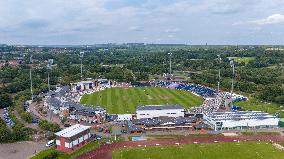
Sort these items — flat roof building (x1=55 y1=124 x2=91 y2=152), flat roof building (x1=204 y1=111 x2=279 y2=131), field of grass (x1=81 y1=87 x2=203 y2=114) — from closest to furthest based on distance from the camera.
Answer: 1. flat roof building (x1=55 y1=124 x2=91 y2=152)
2. flat roof building (x1=204 y1=111 x2=279 y2=131)
3. field of grass (x1=81 y1=87 x2=203 y2=114)

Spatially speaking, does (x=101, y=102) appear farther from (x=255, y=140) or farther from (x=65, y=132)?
(x=255, y=140)

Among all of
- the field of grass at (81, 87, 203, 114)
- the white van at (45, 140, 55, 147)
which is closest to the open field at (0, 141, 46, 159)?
the white van at (45, 140, 55, 147)

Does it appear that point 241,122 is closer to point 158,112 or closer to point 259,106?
point 158,112

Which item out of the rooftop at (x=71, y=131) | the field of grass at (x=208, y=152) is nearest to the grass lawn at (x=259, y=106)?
the field of grass at (x=208, y=152)

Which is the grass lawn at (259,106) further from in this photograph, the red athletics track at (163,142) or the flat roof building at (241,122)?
the red athletics track at (163,142)

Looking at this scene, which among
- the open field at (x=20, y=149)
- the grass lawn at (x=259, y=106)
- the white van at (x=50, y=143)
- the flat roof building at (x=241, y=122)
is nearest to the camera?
the open field at (x=20, y=149)

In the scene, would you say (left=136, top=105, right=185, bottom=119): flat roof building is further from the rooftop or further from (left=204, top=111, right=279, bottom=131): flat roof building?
the rooftop

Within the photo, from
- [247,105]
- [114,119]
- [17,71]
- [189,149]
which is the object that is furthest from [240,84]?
[17,71]
